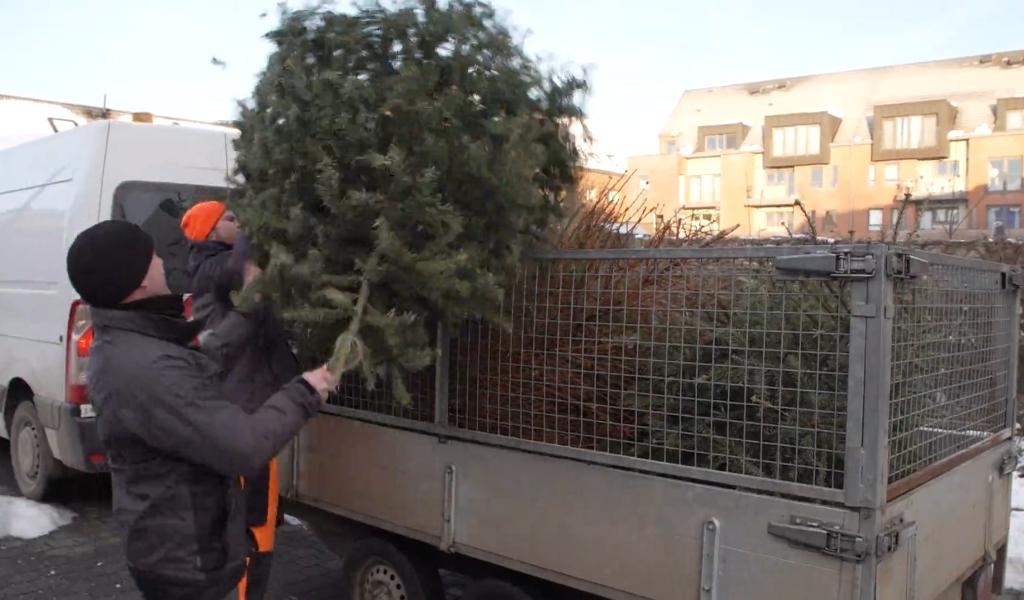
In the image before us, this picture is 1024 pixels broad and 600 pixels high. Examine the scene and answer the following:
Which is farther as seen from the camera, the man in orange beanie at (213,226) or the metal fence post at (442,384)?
the man in orange beanie at (213,226)

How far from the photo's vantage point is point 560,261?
10.7ft

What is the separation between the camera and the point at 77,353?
5.75 m

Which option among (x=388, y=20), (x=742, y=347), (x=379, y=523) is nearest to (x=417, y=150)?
(x=388, y=20)

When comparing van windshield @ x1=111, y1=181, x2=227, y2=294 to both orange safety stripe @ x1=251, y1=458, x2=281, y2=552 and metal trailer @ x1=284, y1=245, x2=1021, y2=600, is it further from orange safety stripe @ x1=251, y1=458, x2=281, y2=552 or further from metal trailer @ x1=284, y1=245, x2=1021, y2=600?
metal trailer @ x1=284, y1=245, x2=1021, y2=600

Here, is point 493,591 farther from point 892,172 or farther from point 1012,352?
point 892,172

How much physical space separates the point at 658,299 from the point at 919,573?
1234 millimetres

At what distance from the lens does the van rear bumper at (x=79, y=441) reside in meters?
5.76

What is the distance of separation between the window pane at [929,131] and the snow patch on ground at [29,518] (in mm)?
53233

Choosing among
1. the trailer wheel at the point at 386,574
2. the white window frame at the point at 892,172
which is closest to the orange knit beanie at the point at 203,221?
the trailer wheel at the point at 386,574

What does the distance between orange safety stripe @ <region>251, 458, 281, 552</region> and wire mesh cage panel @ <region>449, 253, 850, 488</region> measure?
0.81 metres

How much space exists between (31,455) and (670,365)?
552cm

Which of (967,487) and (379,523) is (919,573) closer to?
(967,487)

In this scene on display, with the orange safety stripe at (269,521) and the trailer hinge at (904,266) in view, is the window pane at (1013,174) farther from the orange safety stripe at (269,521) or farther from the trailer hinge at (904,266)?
the orange safety stripe at (269,521)

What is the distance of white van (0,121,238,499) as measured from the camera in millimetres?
5805
